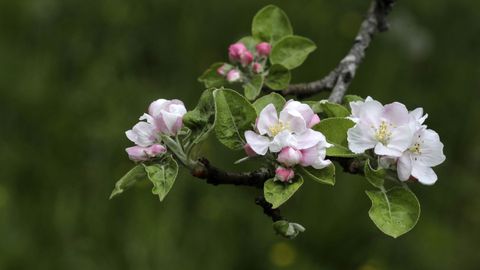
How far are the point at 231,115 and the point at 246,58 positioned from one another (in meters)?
0.43

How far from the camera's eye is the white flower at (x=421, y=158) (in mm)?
1423

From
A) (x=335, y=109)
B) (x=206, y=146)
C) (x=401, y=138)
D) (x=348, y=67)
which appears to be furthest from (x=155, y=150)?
(x=206, y=146)

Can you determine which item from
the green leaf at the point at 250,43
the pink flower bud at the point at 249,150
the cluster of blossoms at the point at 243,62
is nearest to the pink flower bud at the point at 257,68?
the cluster of blossoms at the point at 243,62

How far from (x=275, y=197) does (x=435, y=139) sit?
0.35m

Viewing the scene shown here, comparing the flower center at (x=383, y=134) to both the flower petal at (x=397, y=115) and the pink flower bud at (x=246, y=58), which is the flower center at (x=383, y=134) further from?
the pink flower bud at (x=246, y=58)

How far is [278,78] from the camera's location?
182 centimetres

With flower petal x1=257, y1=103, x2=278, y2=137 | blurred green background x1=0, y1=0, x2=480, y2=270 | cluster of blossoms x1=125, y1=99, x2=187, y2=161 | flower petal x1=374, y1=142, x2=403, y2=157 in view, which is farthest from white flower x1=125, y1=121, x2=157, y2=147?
blurred green background x1=0, y1=0, x2=480, y2=270

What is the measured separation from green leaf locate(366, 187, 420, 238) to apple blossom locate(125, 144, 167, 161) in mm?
419

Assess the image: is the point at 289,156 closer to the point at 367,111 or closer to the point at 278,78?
the point at 367,111

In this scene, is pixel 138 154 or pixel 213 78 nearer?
pixel 138 154

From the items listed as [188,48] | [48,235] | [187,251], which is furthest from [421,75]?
[48,235]

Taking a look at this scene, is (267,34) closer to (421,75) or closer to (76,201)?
(76,201)

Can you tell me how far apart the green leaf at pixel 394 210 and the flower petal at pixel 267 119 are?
24cm

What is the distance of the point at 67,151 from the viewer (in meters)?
4.14
